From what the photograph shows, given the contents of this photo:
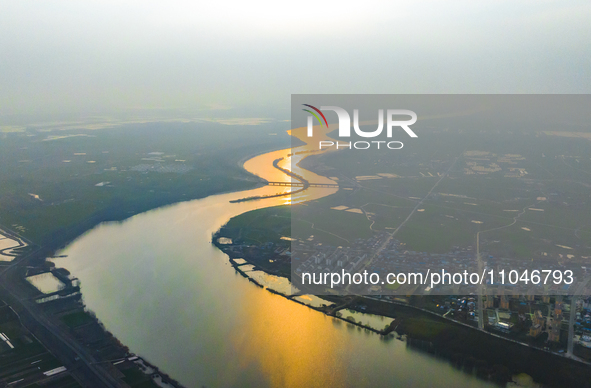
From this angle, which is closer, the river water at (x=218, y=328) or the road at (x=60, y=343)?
the road at (x=60, y=343)

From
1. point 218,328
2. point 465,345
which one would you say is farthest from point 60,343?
point 465,345

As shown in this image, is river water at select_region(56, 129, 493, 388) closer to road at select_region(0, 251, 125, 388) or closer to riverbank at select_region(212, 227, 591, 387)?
riverbank at select_region(212, 227, 591, 387)

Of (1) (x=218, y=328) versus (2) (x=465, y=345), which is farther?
(1) (x=218, y=328)

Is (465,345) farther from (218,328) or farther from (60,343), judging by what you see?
(60,343)

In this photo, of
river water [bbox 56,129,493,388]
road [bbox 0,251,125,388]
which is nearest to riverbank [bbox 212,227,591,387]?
river water [bbox 56,129,493,388]

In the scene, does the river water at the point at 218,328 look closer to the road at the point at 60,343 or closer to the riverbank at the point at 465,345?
the riverbank at the point at 465,345

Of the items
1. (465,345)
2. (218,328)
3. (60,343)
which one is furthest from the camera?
(218,328)

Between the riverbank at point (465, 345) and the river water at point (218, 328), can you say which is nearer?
the riverbank at point (465, 345)

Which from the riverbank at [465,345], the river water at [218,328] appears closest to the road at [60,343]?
the river water at [218,328]

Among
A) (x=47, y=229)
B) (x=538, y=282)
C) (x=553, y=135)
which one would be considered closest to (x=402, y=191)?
(x=538, y=282)
